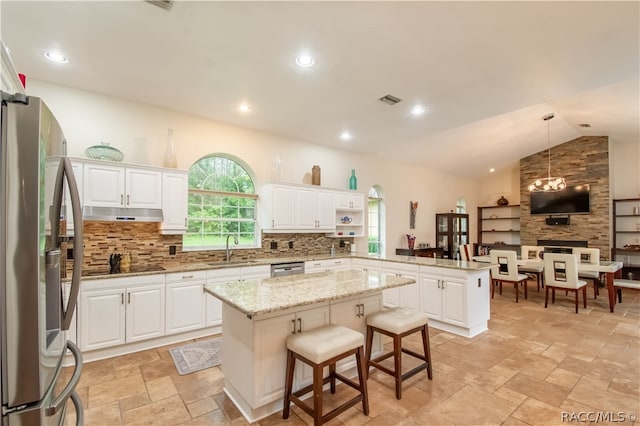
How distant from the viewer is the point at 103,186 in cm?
338

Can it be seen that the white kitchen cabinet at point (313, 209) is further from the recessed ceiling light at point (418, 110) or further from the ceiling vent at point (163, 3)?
the ceiling vent at point (163, 3)

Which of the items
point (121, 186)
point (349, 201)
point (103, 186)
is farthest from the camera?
Result: point (349, 201)

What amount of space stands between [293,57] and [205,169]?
232 centimetres

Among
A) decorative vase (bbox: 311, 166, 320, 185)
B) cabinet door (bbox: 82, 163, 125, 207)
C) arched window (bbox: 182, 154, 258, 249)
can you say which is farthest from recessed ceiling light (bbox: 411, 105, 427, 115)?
cabinet door (bbox: 82, 163, 125, 207)

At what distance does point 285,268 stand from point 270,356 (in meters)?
2.38

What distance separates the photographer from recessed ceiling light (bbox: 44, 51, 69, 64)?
2849 mm

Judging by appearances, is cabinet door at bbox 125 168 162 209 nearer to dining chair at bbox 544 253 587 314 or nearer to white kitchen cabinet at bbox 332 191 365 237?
white kitchen cabinet at bbox 332 191 365 237

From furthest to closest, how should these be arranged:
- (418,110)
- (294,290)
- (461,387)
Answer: (418,110) < (461,387) < (294,290)

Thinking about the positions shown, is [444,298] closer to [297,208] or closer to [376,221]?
[297,208]

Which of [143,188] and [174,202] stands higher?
[143,188]

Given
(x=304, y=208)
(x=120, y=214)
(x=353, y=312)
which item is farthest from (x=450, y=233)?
(x=120, y=214)

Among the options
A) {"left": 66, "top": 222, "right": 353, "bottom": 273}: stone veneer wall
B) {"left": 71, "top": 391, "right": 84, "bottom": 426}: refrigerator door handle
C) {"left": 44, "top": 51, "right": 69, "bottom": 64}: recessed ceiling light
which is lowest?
{"left": 71, "top": 391, "right": 84, "bottom": 426}: refrigerator door handle

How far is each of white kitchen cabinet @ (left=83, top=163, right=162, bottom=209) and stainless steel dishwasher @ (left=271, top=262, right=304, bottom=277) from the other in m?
1.71

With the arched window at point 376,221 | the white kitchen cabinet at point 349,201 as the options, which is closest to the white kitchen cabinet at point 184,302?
the white kitchen cabinet at point 349,201
